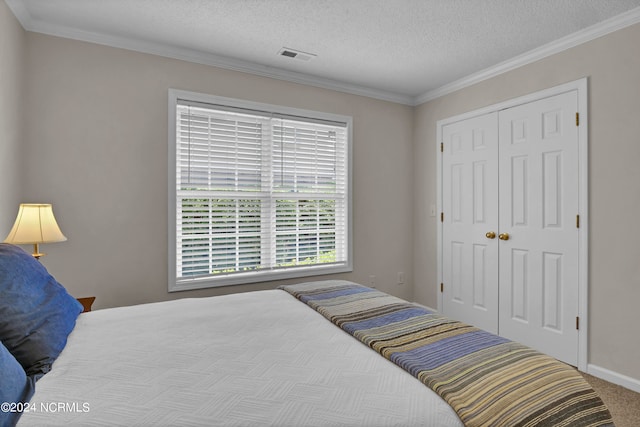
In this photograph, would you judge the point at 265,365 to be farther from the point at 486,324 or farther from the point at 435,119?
the point at 435,119

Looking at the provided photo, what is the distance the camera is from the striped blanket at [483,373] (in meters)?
0.98

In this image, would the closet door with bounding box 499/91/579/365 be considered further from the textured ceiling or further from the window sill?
the window sill

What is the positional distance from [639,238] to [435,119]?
2.12m

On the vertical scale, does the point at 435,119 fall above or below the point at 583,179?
above

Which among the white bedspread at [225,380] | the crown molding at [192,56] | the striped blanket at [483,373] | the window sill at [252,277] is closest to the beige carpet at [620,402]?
the striped blanket at [483,373]

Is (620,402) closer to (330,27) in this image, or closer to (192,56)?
(330,27)

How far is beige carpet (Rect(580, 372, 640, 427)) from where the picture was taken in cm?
196

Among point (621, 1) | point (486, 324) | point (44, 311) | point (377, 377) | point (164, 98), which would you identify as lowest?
point (486, 324)

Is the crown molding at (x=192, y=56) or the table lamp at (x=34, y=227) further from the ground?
the crown molding at (x=192, y=56)

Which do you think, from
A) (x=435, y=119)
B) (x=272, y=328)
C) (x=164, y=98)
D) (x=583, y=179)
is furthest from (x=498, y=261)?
(x=164, y=98)

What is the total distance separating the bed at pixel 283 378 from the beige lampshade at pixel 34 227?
0.63 m

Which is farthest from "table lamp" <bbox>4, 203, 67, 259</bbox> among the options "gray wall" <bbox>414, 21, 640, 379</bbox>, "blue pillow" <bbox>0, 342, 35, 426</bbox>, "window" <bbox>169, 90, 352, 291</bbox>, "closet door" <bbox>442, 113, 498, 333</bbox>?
"gray wall" <bbox>414, 21, 640, 379</bbox>

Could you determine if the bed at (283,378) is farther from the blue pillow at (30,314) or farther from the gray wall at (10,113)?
the gray wall at (10,113)

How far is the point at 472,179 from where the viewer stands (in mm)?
3375
